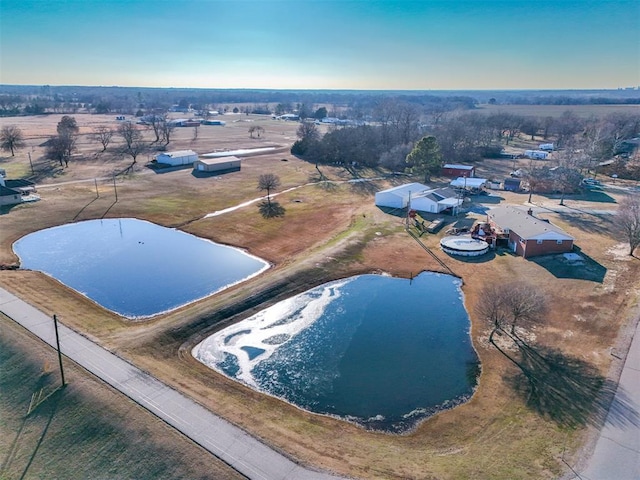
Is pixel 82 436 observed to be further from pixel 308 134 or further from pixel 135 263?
pixel 308 134

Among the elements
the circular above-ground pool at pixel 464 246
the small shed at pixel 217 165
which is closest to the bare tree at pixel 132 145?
the small shed at pixel 217 165

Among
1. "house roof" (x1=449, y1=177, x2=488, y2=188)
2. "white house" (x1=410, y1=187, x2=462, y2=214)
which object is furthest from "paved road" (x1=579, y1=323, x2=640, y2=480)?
"house roof" (x1=449, y1=177, x2=488, y2=188)

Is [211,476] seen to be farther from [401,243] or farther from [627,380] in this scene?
[401,243]

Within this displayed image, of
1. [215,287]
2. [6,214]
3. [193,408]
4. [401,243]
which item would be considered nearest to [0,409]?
[193,408]

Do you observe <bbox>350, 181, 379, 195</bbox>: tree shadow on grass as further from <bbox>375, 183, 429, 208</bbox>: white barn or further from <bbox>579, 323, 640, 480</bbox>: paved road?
<bbox>579, 323, 640, 480</bbox>: paved road

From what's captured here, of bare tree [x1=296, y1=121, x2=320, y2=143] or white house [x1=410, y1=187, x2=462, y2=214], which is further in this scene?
bare tree [x1=296, y1=121, x2=320, y2=143]
